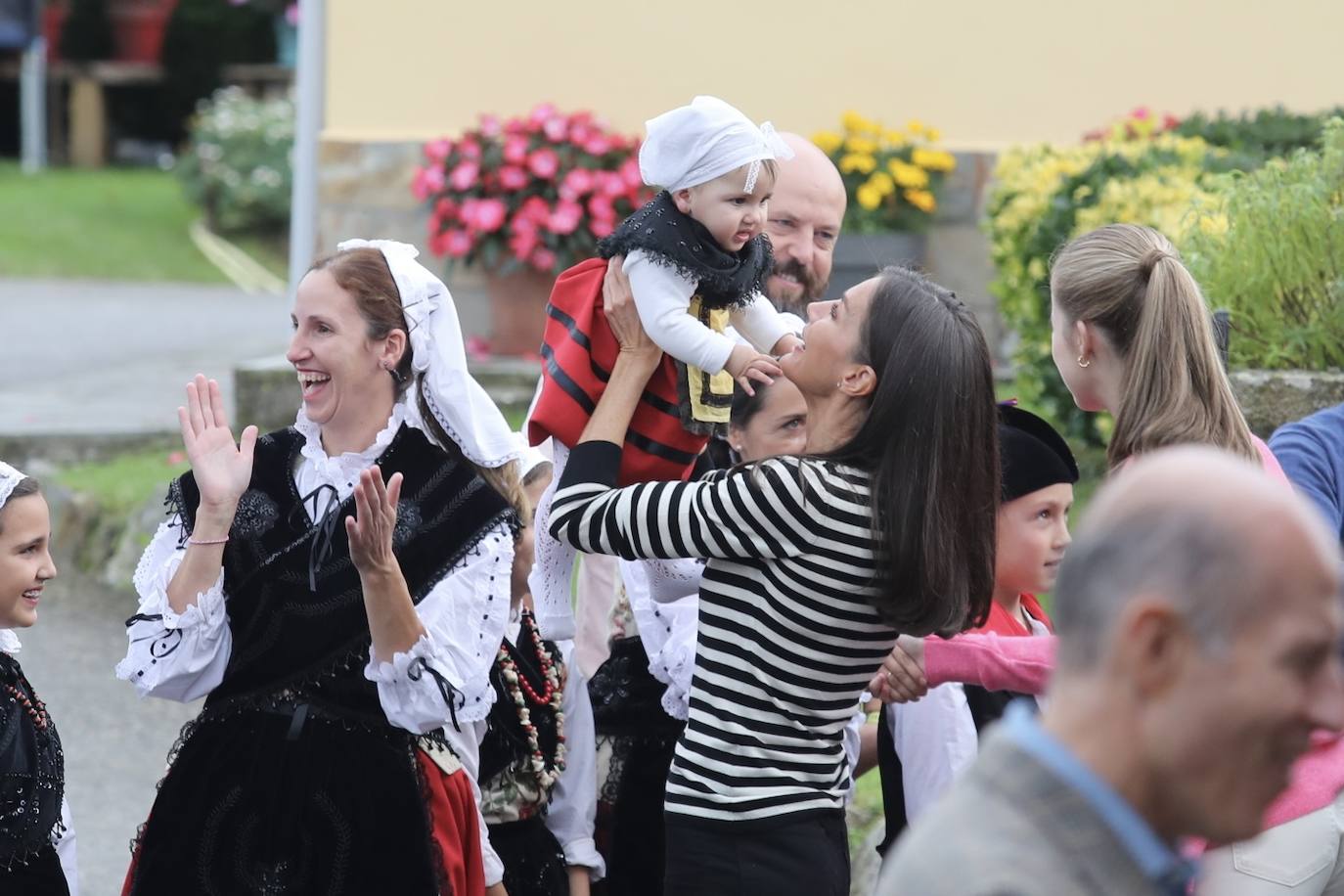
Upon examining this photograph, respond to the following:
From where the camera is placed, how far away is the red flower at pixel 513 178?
9.07m

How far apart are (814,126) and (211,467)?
6.63 metres

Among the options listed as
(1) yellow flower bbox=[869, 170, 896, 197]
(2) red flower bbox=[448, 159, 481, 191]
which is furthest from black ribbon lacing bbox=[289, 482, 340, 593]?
(1) yellow flower bbox=[869, 170, 896, 197]

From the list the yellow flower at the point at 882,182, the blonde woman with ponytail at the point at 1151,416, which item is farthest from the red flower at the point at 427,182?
the blonde woman with ponytail at the point at 1151,416

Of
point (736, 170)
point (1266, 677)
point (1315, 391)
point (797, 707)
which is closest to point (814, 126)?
point (1315, 391)

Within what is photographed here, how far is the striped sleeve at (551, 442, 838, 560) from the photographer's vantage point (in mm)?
2920

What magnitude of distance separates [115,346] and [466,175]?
5.80 meters

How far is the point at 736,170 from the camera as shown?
3.46m

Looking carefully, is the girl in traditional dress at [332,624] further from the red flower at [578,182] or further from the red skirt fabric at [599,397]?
the red flower at [578,182]

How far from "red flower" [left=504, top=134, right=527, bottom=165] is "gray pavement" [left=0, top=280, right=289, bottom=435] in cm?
235

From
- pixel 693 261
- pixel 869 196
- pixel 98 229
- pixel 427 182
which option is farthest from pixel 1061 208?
pixel 98 229

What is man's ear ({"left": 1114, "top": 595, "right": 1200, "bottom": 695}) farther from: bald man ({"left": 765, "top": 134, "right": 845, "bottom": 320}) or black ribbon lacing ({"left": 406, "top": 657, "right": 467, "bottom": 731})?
bald man ({"left": 765, "top": 134, "right": 845, "bottom": 320})

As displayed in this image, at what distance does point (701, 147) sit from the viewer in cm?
345

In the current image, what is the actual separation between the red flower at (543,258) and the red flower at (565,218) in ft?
0.37

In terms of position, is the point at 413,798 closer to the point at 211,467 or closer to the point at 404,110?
the point at 211,467
